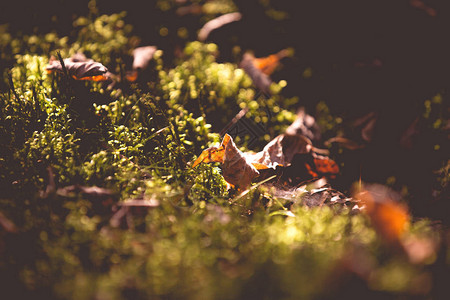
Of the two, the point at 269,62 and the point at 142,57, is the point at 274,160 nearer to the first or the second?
the point at 269,62

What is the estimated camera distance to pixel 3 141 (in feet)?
6.89

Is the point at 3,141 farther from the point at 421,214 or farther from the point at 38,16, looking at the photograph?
the point at 421,214

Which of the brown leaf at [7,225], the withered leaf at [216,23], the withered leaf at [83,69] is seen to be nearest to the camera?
the brown leaf at [7,225]

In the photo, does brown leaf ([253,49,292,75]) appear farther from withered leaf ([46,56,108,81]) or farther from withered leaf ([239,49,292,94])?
withered leaf ([46,56,108,81])

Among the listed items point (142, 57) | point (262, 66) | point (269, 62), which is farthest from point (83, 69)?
point (269, 62)

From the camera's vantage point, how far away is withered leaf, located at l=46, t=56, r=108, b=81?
8.10 ft

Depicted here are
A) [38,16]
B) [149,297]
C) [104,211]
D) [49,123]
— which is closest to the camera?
[149,297]

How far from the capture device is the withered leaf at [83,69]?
2.47 metres

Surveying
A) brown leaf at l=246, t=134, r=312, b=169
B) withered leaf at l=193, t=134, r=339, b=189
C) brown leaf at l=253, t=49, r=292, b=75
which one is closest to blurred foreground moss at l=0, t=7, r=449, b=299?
withered leaf at l=193, t=134, r=339, b=189

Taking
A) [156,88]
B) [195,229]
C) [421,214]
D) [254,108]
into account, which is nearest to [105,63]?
[156,88]

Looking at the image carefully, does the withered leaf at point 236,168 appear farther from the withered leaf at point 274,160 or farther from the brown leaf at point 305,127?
the brown leaf at point 305,127

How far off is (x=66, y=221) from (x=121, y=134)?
817mm

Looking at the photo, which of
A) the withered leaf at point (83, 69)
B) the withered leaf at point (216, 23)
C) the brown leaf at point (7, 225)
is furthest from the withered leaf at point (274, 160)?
the withered leaf at point (216, 23)

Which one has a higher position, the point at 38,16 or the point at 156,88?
the point at 38,16
